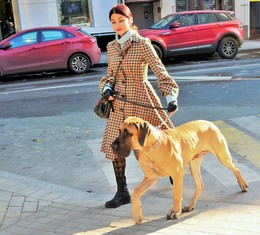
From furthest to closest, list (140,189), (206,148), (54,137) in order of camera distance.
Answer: (54,137) < (206,148) < (140,189)

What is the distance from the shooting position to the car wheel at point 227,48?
635 inches

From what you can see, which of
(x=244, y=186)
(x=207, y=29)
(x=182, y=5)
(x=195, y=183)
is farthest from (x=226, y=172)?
(x=182, y=5)

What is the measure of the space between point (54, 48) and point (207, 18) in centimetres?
563

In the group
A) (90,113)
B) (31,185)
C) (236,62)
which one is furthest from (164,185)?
(236,62)

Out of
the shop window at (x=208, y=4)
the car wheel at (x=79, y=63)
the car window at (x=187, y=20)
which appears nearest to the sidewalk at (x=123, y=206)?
the car wheel at (x=79, y=63)

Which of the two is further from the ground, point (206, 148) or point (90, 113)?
point (206, 148)

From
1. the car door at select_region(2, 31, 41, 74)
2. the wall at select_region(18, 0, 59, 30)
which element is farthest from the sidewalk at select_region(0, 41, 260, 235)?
the wall at select_region(18, 0, 59, 30)

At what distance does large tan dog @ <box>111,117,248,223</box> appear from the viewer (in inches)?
136

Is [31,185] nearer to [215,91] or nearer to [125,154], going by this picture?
[125,154]

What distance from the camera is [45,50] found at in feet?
45.6

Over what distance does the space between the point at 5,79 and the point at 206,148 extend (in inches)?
460

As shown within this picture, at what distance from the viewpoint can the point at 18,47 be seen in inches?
543

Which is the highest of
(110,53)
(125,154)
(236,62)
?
(110,53)

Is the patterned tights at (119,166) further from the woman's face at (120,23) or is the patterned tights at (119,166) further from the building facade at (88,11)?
the building facade at (88,11)
